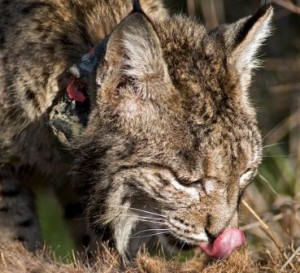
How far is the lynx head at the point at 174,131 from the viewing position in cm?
491

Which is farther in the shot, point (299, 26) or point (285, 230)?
point (299, 26)

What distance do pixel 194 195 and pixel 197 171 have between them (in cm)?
13

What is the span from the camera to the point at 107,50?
4.85 metres

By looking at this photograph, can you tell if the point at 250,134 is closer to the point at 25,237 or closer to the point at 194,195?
the point at 194,195

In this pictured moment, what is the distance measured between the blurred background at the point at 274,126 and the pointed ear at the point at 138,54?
1.85 metres

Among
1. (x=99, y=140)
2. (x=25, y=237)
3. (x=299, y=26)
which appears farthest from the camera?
(x=299, y=26)

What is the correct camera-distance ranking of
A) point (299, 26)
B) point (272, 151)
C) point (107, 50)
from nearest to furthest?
point (107, 50) < point (272, 151) < point (299, 26)

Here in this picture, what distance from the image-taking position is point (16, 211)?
6199 millimetres

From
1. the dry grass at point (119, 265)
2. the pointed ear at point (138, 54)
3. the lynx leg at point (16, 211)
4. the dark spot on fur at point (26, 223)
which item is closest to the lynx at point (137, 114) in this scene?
the pointed ear at point (138, 54)

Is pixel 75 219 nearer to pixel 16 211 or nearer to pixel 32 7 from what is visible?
pixel 16 211

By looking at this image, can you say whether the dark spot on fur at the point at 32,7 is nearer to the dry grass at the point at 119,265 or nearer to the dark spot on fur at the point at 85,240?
the dry grass at the point at 119,265

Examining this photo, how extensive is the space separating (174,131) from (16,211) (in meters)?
1.67

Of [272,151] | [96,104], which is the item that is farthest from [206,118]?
[272,151]

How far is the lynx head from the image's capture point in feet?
16.1
